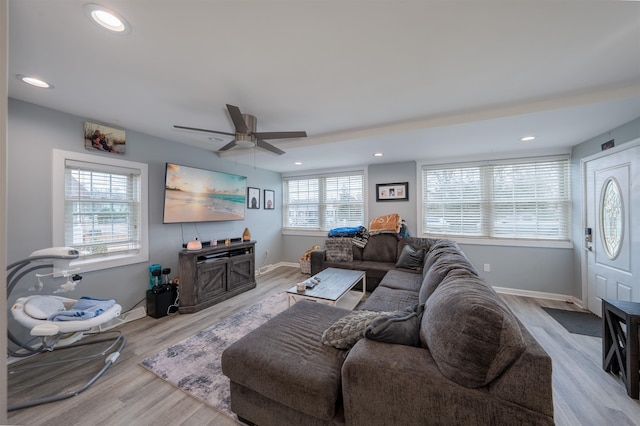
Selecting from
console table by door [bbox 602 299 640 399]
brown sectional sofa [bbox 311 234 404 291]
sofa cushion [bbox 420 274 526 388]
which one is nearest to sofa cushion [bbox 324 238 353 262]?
brown sectional sofa [bbox 311 234 404 291]

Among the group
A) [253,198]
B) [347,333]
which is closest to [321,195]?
[253,198]

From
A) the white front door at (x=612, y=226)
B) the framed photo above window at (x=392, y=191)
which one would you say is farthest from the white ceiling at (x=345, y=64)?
the framed photo above window at (x=392, y=191)

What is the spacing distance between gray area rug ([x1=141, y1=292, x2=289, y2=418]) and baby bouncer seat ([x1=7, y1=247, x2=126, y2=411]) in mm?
476

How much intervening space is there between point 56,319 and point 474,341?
305 centimetres

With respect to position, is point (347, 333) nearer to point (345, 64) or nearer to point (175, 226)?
point (345, 64)

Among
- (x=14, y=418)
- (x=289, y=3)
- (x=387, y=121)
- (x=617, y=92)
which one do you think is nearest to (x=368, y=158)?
(x=387, y=121)

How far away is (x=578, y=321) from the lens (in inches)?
113

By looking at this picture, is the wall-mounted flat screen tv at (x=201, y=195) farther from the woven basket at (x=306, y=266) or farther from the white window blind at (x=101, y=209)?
the woven basket at (x=306, y=266)

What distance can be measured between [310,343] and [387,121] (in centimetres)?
253

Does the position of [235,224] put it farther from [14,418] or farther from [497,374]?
[497,374]

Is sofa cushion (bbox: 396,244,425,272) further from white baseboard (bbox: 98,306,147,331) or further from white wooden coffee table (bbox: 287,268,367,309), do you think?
white baseboard (bbox: 98,306,147,331)

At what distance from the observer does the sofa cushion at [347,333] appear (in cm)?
147

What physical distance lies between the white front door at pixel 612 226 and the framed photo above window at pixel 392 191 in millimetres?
2477

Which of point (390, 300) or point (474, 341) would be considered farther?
point (390, 300)
